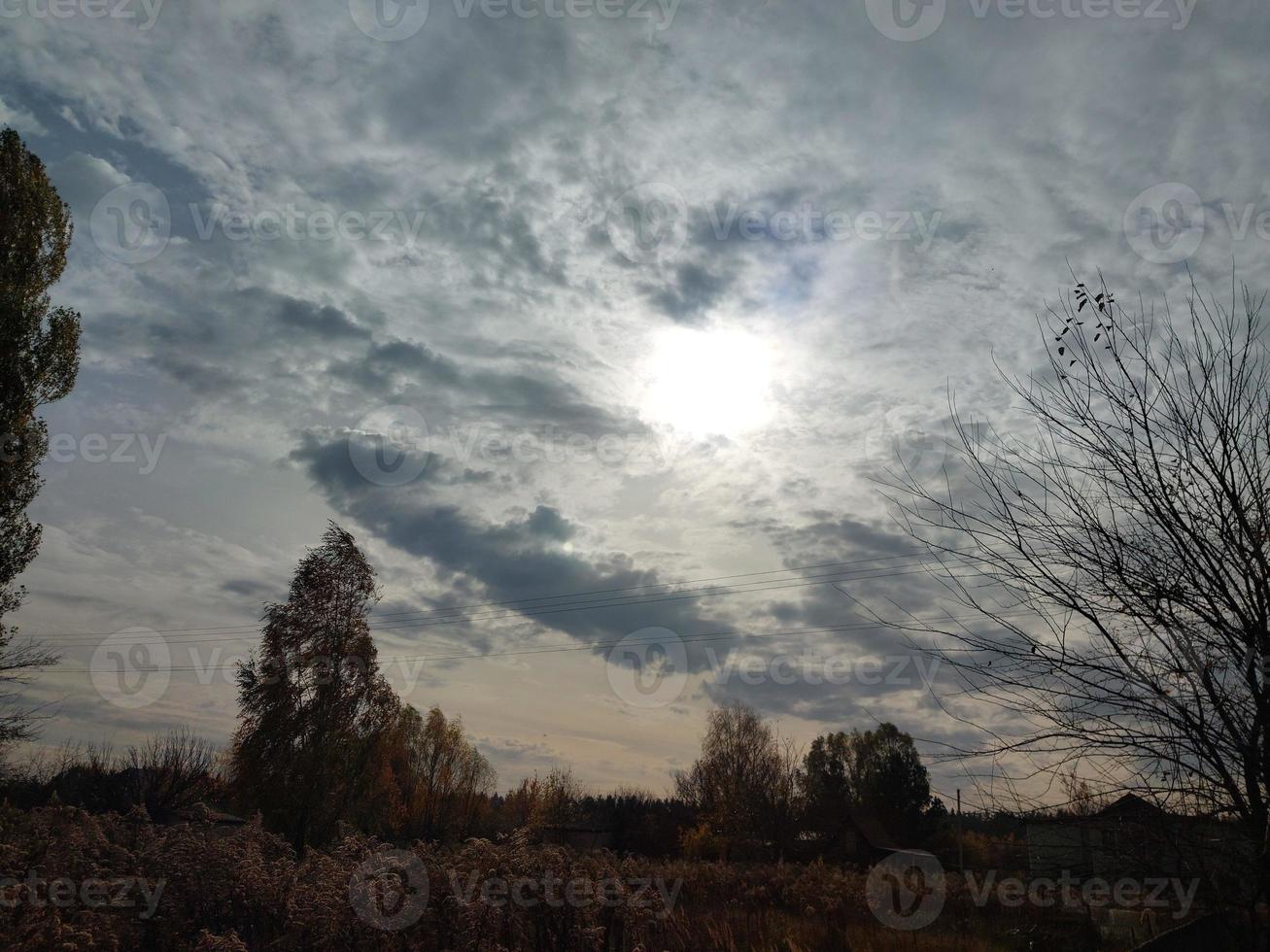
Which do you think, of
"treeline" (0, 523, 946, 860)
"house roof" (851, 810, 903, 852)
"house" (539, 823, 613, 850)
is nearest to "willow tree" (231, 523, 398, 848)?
"treeline" (0, 523, 946, 860)

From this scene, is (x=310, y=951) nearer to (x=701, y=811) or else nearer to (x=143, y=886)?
(x=143, y=886)

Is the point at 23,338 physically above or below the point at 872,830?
above

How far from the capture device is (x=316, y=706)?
81.3 feet

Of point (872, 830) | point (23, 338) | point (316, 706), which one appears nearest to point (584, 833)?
point (872, 830)

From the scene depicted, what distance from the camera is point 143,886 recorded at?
758cm

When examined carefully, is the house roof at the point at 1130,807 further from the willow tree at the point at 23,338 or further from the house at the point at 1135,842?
the willow tree at the point at 23,338

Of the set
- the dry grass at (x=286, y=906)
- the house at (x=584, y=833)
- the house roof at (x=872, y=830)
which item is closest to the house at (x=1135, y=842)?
the dry grass at (x=286, y=906)

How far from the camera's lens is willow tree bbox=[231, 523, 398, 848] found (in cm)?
2342

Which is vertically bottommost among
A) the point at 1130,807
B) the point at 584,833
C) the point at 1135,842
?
the point at 584,833

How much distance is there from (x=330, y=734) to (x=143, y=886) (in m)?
17.8

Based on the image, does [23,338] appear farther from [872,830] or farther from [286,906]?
[872,830]

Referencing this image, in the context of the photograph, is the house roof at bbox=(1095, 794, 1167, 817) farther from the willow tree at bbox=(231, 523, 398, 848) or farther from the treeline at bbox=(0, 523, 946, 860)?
the willow tree at bbox=(231, 523, 398, 848)

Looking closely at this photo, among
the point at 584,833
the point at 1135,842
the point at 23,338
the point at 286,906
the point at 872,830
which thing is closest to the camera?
the point at 1135,842

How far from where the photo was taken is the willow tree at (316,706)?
922 inches
